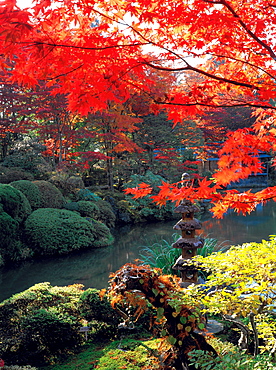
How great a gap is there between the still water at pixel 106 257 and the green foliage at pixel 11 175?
371 centimetres

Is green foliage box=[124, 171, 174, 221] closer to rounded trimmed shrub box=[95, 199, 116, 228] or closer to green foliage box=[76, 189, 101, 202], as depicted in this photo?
rounded trimmed shrub box=[95, 199, 116, 228]

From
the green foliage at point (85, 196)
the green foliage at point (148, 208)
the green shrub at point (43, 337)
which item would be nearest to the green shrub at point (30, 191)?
the green foliage at point (85, 196)

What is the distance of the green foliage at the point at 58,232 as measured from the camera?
9.34m

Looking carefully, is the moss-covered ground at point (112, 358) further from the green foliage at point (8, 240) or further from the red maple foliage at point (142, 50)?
the green foliage at point (8, 240)

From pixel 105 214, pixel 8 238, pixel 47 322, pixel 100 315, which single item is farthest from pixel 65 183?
pixel 47 322

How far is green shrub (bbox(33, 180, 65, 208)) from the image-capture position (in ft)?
35.4

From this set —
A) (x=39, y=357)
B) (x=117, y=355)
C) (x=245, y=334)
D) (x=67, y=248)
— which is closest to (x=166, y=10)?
(x=245, y=334)

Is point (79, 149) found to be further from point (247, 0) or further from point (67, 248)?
point (247, 0)

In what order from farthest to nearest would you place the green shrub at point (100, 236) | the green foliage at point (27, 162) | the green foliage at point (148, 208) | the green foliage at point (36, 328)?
the green foliage at point (148, 208)
the green foliage at point (27, 162)
the green shrub at point (100, 236)
the green foliage at point (36, 328)

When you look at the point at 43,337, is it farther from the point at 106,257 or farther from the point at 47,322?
the point at 106,257

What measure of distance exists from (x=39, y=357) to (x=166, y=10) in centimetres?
353

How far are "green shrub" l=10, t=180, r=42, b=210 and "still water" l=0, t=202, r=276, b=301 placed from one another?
88.5 inches

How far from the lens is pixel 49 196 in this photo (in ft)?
36.0

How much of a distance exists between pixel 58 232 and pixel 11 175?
10.5ft
